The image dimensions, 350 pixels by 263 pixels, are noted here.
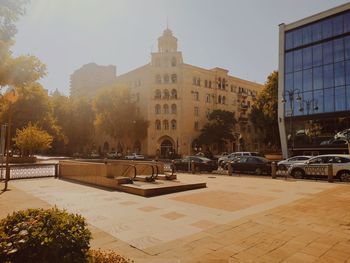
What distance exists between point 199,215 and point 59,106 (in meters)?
62.6

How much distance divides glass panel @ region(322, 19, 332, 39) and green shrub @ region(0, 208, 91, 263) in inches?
1664

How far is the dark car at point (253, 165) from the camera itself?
2294 centimetres

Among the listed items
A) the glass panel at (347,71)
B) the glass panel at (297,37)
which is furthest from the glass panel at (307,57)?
the glass panel at (347,71)

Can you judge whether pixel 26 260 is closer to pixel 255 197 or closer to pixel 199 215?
pixel 199 215

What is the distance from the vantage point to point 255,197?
11.3 m

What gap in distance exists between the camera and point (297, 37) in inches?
1593

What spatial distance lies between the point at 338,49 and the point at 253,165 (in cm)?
2326

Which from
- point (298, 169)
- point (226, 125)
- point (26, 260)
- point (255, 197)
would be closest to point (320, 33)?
point (226, 125)

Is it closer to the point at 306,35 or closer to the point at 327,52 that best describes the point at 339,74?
the point at 327,52

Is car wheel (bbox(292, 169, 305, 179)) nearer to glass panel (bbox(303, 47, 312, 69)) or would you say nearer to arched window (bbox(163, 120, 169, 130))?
glass panel (bbox(303, 47, 312, 69))

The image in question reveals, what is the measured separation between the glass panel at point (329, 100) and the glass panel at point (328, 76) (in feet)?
2.48

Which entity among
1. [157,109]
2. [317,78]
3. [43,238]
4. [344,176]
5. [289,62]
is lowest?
[344,176]

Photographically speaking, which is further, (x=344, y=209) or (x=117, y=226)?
(x=344, y=209)

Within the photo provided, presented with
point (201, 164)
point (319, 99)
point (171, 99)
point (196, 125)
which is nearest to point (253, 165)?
point (201, 164)
